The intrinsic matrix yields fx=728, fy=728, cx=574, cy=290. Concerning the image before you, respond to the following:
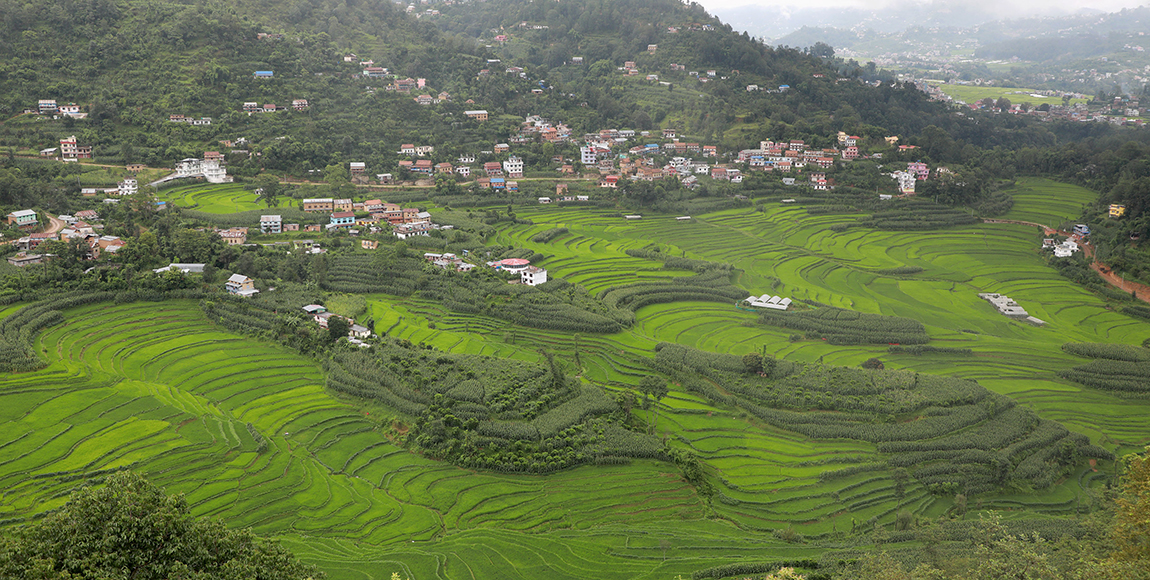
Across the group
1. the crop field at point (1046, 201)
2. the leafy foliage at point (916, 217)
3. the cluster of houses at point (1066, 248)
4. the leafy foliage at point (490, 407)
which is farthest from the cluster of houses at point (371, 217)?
the crop field at point (1046, 201)

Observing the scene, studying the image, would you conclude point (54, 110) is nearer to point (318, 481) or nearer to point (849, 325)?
point (318, 481)

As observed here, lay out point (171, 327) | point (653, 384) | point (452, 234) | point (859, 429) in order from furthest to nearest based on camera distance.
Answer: point (452, 234) → point (171, 327) → point (653, 384) → point (859, 429)

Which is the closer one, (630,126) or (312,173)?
(312,173)

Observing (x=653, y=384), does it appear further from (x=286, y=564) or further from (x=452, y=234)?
(x=452, y=234)

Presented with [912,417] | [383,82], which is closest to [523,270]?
[912,417]

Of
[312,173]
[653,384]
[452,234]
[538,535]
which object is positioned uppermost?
[312,173]

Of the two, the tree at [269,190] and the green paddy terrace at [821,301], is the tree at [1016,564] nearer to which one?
the green paddy terrace at [821,301]

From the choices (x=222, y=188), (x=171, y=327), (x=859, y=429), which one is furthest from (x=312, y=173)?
(x=859, y=429)

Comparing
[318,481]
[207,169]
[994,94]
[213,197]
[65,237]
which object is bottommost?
[318,481]
